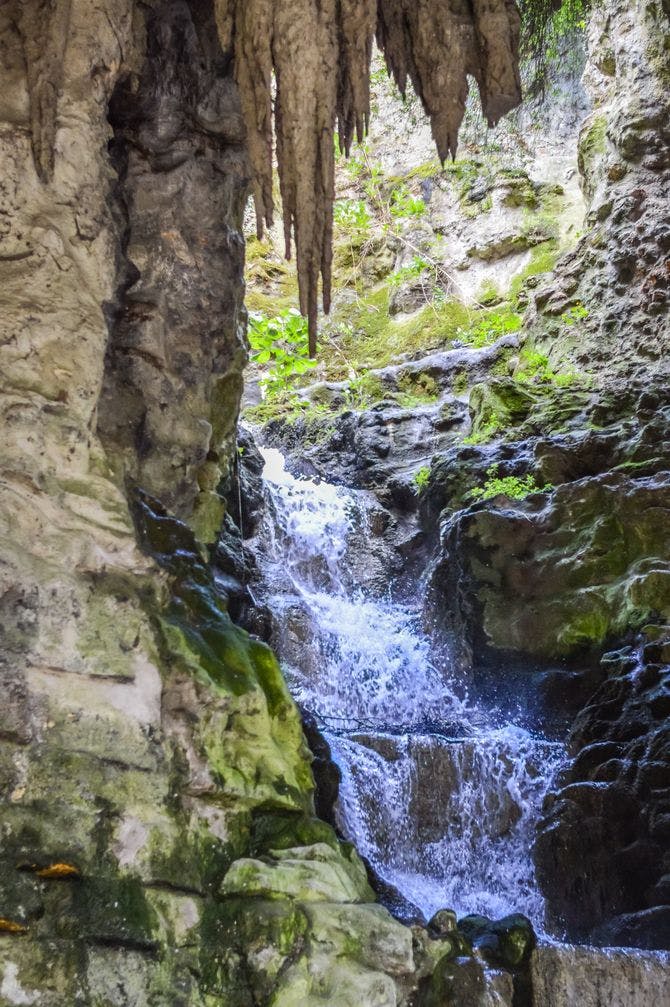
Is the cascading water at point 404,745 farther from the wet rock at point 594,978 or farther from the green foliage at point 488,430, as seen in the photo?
the green foliage at point 488,430

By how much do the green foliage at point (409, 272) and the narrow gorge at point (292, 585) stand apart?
99.1 inches

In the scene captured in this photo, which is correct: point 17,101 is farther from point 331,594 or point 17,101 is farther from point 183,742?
point 331,594

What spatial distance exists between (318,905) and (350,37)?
4.47 meters

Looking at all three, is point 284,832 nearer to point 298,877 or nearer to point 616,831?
point 298,877

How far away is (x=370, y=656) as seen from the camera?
27.7 ft

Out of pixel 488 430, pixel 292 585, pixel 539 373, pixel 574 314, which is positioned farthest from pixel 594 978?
A: pixel 574 314

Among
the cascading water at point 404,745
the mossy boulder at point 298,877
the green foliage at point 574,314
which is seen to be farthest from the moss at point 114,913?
the green foliage at point 574,314

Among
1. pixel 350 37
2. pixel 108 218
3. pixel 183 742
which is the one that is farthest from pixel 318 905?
pixel 350 37

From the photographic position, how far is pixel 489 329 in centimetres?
1332

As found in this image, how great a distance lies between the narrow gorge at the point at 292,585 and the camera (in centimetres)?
346

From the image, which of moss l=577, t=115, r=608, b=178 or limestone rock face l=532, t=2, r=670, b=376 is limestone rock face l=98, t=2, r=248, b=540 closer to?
limestone rock face l=532, t=2, r=670, b=376

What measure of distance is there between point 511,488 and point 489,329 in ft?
18.7

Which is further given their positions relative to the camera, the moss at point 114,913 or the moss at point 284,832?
the moss at point 284,832

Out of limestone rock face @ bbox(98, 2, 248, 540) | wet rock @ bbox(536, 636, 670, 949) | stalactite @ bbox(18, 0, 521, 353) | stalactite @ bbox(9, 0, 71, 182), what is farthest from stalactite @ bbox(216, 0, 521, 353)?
wet rock @ bbox(536, 636, 670, 949)
